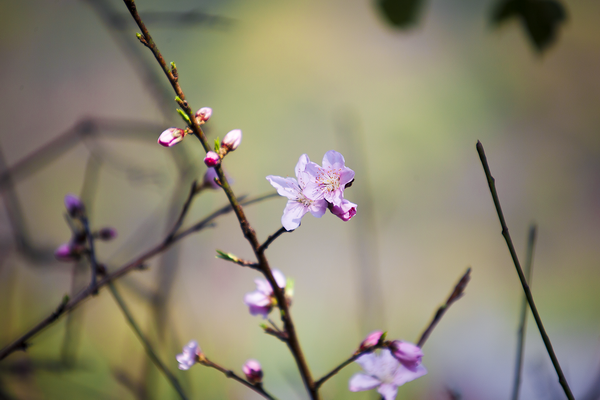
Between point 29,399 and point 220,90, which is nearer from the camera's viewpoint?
point 29,399

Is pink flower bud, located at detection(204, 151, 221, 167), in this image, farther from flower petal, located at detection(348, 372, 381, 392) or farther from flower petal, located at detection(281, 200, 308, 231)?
flower petal, located at detection(348, 372, 381, 392)

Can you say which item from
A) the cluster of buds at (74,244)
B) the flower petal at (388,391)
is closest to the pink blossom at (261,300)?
the flower petal at (388,391)

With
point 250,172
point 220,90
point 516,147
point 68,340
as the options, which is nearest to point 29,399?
point 68,340

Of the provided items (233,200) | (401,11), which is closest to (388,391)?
(233,200)

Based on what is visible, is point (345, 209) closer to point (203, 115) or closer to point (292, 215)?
point (292, 215)

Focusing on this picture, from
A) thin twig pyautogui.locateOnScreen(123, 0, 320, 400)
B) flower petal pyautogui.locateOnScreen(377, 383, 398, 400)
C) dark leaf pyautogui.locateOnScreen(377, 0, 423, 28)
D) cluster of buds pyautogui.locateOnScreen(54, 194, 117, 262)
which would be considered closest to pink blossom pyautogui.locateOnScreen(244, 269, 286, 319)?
thin twig pyautogui.locateOnScreen(123, 0, 320, 400)

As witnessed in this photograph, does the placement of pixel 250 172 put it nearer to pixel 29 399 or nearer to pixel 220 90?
pixel 220 90
